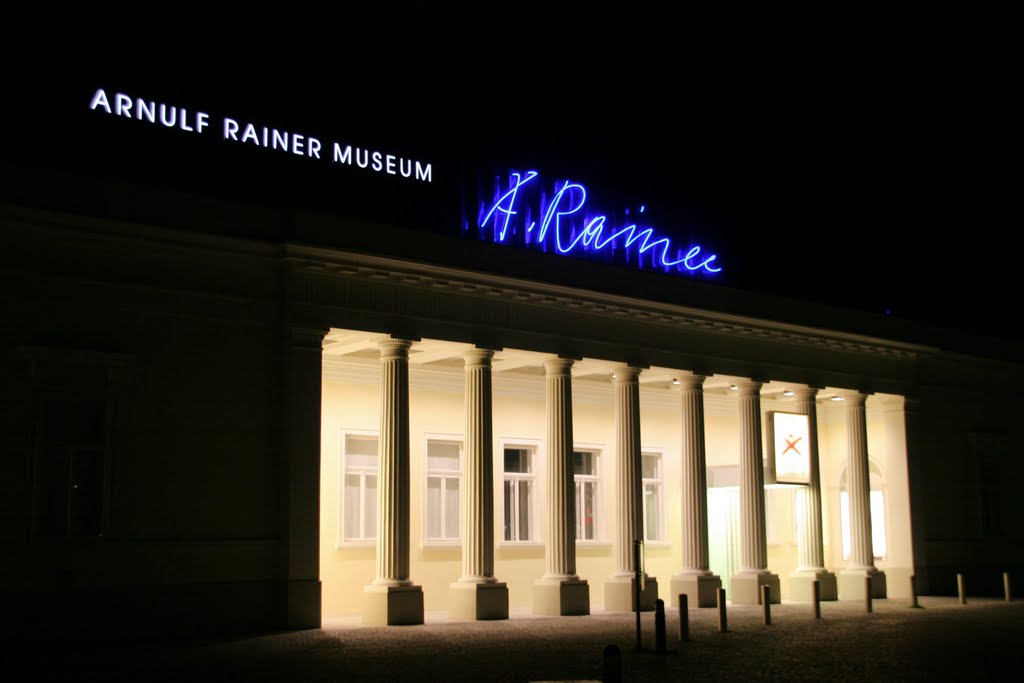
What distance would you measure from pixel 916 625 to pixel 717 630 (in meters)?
4.05

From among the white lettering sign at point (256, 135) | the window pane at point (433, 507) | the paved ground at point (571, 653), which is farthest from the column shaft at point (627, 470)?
the white lettering sign at point (256, 135)

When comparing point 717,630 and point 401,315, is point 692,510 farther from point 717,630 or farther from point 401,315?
point 401,315

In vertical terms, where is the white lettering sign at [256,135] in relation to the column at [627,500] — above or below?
above

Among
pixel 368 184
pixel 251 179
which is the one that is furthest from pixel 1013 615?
pixel 251 179

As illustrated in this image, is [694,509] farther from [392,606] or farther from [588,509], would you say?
[392,606]

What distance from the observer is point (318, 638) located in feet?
62.1

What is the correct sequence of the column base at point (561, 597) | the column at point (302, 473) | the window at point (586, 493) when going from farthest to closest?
the window at point (586, 493), the column base at point (561, 597), the column at point (302, 473)

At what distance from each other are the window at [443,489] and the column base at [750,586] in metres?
7.07

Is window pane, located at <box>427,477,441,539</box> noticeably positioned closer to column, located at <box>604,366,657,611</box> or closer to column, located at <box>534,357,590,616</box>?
column, located at <box>534,357,590,616</box>

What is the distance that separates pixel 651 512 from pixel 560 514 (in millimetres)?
7483

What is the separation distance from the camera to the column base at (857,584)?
3105 centimetres

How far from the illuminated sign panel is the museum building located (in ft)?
0.23

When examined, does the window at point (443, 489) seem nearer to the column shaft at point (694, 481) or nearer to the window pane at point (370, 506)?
the window pane at point (370, 506)

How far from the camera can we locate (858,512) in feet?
103
